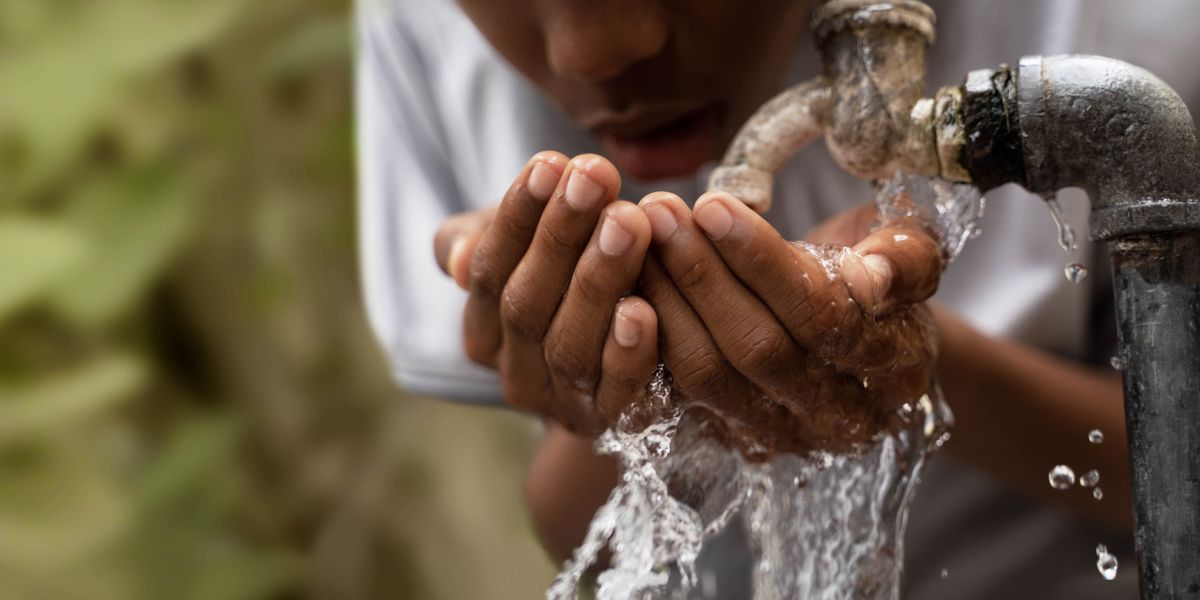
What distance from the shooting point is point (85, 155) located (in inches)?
52.5

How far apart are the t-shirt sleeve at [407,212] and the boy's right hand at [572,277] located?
0.34 m

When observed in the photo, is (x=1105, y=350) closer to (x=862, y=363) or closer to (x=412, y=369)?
(x=862, y=363)

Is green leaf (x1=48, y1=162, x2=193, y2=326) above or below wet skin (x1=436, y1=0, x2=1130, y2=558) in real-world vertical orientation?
below

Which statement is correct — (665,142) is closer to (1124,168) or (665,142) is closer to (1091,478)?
(1124,168)

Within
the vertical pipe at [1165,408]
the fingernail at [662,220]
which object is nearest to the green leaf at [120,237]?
the fingernail at [662,220]

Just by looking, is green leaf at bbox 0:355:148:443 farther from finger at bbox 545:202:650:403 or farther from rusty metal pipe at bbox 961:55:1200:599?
rusty metal pipe at bbox 961:55:1200:599

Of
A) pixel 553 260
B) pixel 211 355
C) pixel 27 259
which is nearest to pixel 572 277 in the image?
pixel 553 260

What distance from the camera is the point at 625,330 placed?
1.62ft

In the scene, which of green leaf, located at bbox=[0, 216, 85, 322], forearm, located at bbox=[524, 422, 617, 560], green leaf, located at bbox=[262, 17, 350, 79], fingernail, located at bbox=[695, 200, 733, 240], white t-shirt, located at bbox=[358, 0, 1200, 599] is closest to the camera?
fingernail, located at bbox=[695, 200, 733, 240]

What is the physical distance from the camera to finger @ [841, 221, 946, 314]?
507 millimetres

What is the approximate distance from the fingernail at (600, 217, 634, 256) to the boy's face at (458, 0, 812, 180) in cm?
14

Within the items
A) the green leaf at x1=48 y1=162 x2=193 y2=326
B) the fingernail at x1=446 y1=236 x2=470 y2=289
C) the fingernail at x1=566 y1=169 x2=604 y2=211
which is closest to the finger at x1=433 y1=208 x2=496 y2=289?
the fingernail at x1=446 y1=236 x2=470 y2=289

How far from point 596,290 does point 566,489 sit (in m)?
0.43

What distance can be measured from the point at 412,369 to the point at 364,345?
55 cm
